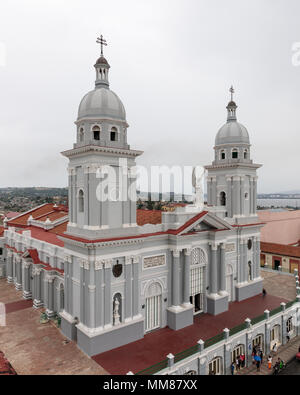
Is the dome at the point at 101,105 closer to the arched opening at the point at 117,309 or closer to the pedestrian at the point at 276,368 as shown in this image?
the arched opening at the point at 117,309

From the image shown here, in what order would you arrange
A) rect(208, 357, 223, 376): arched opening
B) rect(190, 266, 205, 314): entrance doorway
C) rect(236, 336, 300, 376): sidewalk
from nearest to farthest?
rect(208, 357, 223, 376): arched opening → rect(236, 336, 300, 376): sidewalk → rect(190, 266, 205, 314): entrance doorway

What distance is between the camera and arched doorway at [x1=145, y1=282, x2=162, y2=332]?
22172 millimetres

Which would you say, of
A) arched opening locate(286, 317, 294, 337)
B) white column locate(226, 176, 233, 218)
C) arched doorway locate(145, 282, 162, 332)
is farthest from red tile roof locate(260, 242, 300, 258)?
arched doorway locate(145, 282, 162, 332)

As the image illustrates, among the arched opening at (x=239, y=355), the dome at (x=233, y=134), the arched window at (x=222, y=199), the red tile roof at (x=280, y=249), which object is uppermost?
the dome at (x=233, y=134)

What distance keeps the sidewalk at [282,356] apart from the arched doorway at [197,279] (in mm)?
6011

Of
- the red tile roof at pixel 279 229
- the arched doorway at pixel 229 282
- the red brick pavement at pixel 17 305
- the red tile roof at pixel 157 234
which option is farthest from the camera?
the red tile roof at pixel 279 229

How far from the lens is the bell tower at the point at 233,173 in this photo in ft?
94.4

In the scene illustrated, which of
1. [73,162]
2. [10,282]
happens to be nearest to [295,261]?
[73,162]

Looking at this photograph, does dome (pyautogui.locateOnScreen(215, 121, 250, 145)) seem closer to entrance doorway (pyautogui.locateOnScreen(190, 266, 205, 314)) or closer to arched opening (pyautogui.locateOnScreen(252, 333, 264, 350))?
entrance doorway (pyautogui.locateOnScreen(190, 266, 205, 314))

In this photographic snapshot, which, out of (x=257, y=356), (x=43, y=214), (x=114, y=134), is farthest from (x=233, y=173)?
(x=43, y=214)

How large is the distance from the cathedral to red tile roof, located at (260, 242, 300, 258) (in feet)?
45.5

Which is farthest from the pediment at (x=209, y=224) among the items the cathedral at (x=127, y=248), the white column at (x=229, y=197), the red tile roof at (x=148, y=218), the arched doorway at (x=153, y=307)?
the arched doorway at (x=153, y=307)

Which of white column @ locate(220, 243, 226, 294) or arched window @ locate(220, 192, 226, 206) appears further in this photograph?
arched window @ locate(220, 192, 226, 206)

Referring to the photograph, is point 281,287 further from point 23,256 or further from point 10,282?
point 10,282
